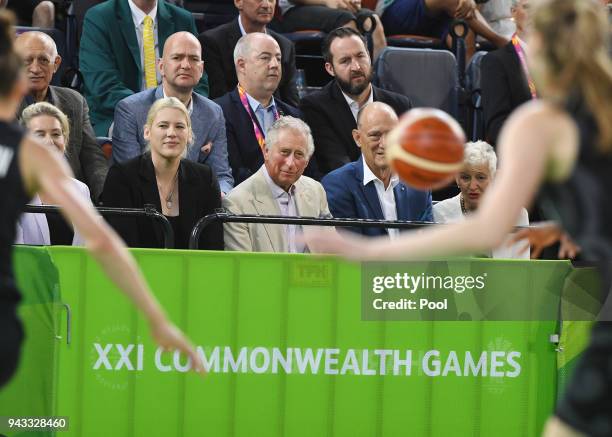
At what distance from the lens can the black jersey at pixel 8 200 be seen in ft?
13.7

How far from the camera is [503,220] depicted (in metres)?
3.84

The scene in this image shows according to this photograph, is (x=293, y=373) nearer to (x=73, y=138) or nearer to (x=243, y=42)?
(x=73, y=138)

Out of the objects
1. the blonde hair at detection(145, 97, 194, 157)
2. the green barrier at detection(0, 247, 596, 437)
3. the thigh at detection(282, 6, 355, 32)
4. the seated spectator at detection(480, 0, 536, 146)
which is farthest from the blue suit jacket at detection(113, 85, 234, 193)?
the thigh at detection(282, 6, 355, 32)

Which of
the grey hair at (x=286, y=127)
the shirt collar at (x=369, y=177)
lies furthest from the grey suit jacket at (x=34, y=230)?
the shirt collar at (x=369, y=177)

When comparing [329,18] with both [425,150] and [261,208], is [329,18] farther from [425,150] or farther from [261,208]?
[425,150]

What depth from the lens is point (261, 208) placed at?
830 cm

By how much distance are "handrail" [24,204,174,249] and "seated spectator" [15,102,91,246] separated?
1.74ft

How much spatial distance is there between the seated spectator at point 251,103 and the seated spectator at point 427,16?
290 centimetres

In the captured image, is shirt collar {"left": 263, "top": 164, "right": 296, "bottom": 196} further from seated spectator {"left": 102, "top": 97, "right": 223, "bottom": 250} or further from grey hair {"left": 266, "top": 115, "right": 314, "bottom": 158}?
seated spectator {"left": 102, "top": 97, "right": 223, "bottom": 250}

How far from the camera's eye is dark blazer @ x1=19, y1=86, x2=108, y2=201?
29.3ft

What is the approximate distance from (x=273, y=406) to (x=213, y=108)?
267 centimetres

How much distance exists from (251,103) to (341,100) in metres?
0.78

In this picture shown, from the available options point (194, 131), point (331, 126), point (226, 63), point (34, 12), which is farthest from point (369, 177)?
point (34, 12)

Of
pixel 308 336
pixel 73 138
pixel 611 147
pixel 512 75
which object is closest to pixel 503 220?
pixel 611 147
